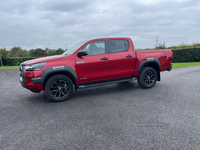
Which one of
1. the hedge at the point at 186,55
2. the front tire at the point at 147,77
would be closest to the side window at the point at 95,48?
the front tire at the point at 147,77

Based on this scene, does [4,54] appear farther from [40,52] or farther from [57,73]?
[57,73]

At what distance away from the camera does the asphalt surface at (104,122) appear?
2709 millimetres

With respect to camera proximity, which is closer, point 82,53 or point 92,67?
point 82,53

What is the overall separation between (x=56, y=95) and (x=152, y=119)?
3054 mm

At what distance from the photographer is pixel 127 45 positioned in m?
6.05

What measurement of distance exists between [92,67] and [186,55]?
19072 millimetres

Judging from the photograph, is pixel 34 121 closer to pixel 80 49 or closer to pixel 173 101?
pixel 80 49

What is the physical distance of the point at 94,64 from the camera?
17.6ft

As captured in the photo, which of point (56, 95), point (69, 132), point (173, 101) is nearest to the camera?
point (69, 132)

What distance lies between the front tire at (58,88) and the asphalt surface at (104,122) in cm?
22

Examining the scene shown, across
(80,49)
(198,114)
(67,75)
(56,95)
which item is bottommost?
(198,114)

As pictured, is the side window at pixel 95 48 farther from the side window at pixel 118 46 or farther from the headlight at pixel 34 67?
the headlight at pixel 34 67

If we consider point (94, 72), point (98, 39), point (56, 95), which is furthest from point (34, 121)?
point (98, 39)

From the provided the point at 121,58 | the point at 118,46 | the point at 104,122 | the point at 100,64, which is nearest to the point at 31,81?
the point at 100,64
